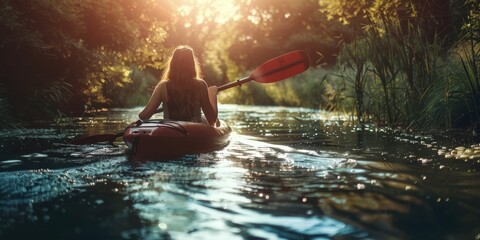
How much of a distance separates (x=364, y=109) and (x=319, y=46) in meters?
20.5

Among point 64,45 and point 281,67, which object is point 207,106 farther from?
point 64,45

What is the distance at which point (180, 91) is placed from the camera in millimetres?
5352

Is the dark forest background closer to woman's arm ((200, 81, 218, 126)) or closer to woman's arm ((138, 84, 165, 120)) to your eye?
woman's arm ((200, 81, 218, 126))

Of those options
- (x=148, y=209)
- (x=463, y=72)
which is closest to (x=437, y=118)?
(x=463, y=72)

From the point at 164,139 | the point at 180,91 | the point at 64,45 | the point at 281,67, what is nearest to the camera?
the point at 164,139

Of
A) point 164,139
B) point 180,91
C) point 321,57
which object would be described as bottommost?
point 164,139

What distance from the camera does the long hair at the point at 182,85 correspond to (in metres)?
5.30

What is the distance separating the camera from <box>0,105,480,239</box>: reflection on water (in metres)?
2.46

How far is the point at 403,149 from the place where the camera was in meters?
5.32

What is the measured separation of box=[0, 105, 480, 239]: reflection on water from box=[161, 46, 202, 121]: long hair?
601 millimetres

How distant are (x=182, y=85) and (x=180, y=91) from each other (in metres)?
0.06

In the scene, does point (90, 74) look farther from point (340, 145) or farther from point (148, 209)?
point (148, 209)

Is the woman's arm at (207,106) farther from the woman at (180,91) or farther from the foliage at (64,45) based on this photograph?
the foliage at (64,45)

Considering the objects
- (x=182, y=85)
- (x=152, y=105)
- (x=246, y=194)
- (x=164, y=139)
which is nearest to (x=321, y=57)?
(x=182, y=85)
